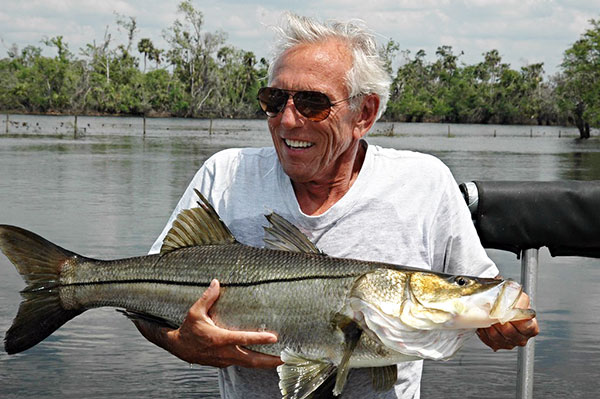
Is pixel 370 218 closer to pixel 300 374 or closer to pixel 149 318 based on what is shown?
pixel 300 374

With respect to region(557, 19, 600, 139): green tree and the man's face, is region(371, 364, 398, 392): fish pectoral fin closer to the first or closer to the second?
the man's face

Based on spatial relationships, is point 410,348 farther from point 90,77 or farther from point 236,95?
point 236,95

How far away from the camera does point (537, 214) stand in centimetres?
370

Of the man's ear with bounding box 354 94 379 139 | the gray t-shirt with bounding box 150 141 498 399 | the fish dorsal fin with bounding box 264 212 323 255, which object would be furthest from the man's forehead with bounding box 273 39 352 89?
the fish dorsal fin with bounding box 264 212 323 255

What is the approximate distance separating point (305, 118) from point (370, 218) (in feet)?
1.66

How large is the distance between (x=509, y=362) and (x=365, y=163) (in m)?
5.28

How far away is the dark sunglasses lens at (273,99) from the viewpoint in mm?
3455

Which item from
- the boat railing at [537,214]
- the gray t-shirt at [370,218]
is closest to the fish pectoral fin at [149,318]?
the gray t-shirt at [370,218]

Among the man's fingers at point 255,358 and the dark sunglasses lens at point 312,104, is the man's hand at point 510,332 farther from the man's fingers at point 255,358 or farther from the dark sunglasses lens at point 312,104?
the dark sunglasses lens at point 312,104

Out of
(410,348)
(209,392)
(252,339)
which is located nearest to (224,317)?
(252,339)

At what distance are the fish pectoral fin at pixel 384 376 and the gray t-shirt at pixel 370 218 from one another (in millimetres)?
199

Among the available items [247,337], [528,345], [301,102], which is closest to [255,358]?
[247,337]

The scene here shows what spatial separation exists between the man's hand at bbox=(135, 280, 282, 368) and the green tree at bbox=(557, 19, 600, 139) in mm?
94534

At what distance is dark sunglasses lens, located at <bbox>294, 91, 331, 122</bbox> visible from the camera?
343cm
